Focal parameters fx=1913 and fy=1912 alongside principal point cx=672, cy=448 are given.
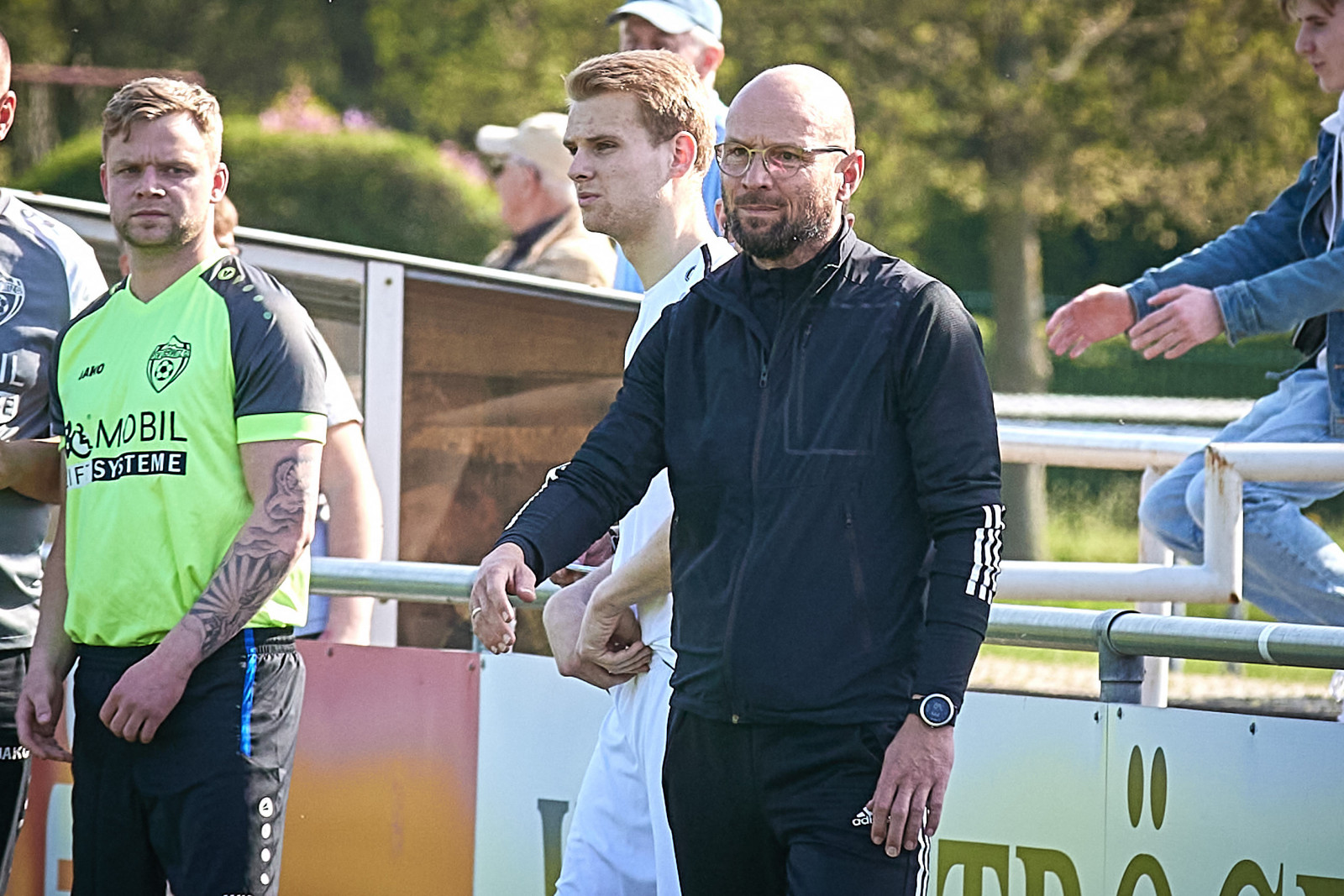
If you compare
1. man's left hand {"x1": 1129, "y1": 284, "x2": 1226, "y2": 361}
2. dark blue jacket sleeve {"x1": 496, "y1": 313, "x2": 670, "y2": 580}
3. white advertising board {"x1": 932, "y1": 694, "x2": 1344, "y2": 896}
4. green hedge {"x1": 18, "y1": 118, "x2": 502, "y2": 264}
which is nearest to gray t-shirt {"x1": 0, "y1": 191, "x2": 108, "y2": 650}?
dark blue jacket sleeve {"x1": 496, "y1": 313, "x2": 670, "y2": 580}

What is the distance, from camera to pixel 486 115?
67.6 ft

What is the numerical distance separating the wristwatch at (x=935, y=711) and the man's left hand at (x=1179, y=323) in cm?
159

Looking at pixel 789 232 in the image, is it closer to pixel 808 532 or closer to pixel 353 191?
pixel 808 532

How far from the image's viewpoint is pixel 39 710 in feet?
13.7

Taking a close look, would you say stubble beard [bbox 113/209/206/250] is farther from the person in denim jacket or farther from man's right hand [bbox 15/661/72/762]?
the person in denim jacket

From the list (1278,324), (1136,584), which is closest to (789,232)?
(1278,324)

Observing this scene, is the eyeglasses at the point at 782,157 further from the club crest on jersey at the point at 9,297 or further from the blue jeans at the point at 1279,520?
the blue jeans at the point at 1279,520

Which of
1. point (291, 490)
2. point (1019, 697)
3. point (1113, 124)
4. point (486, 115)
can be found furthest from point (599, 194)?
point (486, 115)

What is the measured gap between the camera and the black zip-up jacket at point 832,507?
10.6ft

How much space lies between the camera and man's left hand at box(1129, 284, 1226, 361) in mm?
4504

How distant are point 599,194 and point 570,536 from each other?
0.92m

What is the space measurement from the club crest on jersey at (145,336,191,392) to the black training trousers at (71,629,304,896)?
21.6 inches

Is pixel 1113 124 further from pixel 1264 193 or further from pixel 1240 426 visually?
pixel 1240 426

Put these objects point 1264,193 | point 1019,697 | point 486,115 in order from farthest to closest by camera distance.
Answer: point 486,115 → point 1264,193 → point 1019,697
